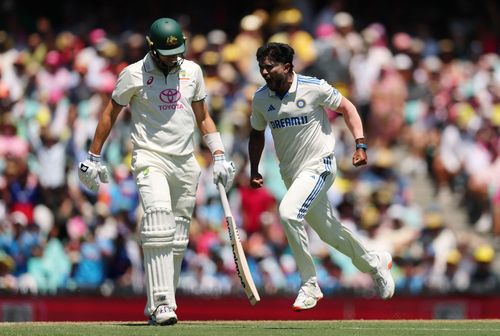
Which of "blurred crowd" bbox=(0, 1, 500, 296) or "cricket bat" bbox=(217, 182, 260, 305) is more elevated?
"blurred crowd" bbox=(0, 1, 500, 296)

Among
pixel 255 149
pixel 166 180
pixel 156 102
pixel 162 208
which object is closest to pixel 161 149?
pixel 166 180

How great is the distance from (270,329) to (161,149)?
5.45 ft

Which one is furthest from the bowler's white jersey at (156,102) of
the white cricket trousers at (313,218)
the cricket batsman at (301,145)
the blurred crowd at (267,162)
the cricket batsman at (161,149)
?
the blurred crowd at (267,162)

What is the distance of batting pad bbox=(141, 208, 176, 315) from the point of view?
474 inches

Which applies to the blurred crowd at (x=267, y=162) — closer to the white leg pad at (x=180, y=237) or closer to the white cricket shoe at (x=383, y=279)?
the white cricket shoe at (x=383, y=279)

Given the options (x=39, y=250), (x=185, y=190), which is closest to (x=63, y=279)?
(x=39, y=250)

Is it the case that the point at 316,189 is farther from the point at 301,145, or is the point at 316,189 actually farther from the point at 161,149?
the point at 161,149

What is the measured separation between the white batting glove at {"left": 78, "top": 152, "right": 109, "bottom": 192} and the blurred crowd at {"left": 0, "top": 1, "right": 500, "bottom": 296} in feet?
15.5

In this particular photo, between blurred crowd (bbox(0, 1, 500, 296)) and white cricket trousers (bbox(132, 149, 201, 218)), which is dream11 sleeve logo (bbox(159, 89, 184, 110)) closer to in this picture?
white cricket trousers (bbox(132, 149, 201, 218))

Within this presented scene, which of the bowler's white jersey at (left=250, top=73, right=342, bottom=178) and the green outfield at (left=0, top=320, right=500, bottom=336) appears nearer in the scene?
the green outfield at (left=0, top=320, right=500, bottom=336)

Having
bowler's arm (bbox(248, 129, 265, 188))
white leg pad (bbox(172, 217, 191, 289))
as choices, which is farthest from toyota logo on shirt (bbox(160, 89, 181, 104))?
white leg pad (bbox(172, 217, 191, 289))

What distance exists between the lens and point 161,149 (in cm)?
1223

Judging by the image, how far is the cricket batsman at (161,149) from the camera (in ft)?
39.6

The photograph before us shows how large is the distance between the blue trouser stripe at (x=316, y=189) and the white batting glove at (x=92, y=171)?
63.6 inches
